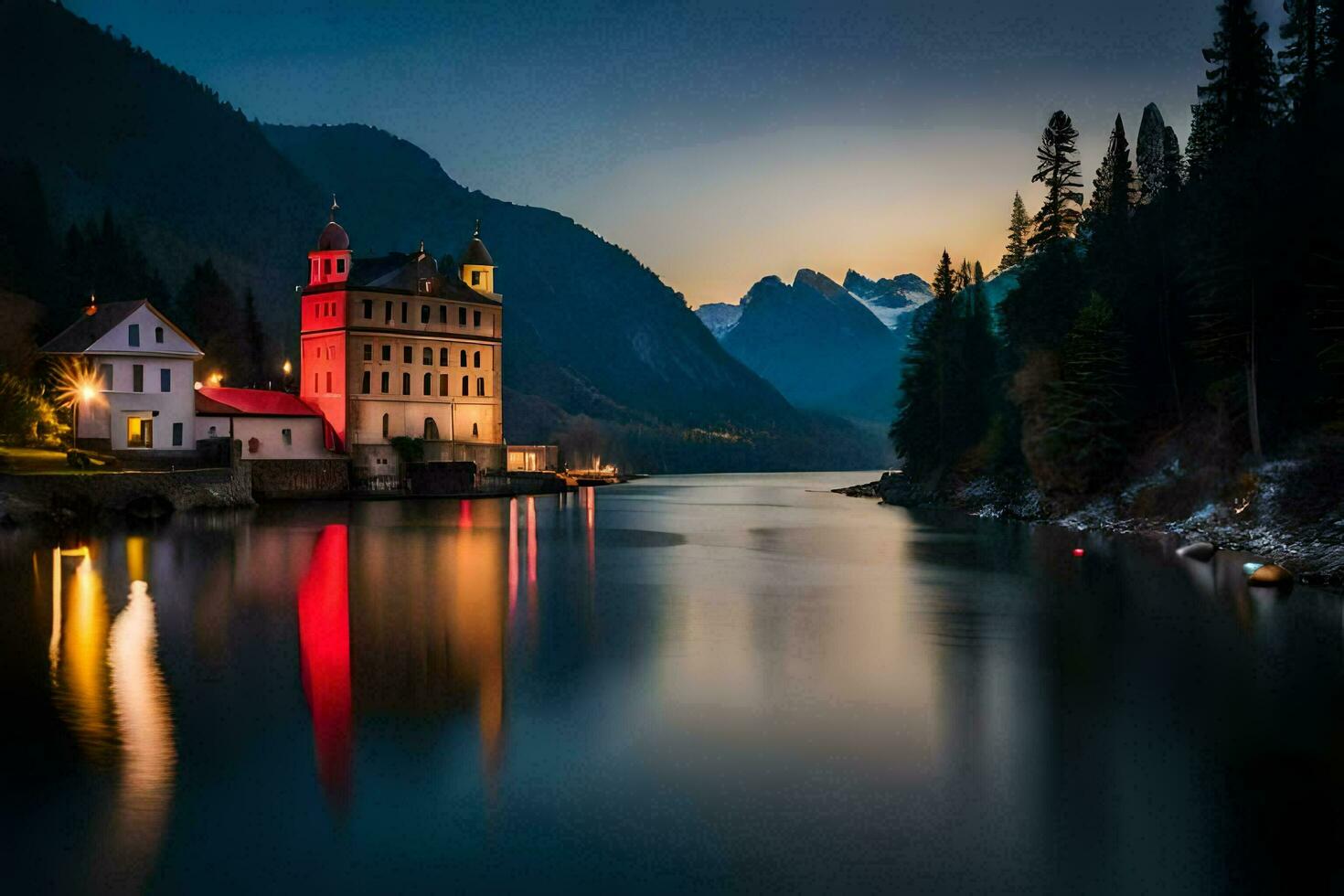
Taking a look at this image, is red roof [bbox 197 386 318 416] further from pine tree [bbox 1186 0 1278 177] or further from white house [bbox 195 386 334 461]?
pine tree [bbox 1186 0 1278 177]

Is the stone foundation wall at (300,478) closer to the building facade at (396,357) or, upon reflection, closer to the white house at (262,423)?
the white house at (262,423)

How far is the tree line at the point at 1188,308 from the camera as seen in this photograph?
48.5 metres

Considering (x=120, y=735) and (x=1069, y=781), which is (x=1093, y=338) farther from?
(x=120, y=735)

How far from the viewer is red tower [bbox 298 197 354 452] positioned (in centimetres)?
9256

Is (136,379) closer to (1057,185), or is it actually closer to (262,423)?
(262,423)

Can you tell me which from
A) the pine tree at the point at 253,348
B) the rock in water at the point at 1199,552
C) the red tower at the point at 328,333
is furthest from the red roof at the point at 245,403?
the rock in water at the point at 1199,552

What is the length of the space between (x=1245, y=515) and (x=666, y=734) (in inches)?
1455

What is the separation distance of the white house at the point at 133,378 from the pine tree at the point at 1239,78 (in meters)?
64.1

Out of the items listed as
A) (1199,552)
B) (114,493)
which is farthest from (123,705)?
(114,493)

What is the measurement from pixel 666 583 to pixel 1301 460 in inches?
999

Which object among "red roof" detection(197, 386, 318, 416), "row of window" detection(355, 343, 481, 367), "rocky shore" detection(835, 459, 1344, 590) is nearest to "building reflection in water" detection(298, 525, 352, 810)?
"rocky shore" detection(835, 459, 1344, 590)

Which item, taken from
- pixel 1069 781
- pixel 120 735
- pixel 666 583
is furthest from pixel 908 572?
pixel 120 735

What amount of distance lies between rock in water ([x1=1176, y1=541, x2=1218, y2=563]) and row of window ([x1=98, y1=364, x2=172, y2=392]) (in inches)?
2374

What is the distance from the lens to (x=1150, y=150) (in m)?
102
